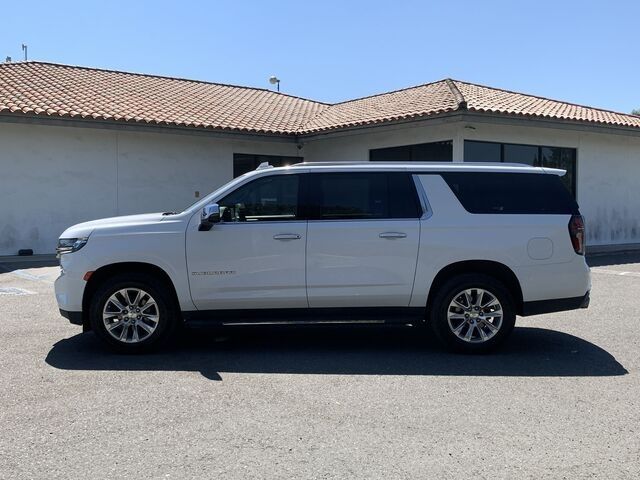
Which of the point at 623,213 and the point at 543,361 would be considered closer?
the point at 543,361

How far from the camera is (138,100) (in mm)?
17375

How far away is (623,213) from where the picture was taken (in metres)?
18.3

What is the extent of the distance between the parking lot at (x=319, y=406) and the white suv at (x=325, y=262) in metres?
0.44

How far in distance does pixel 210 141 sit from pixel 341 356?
40.5 feet

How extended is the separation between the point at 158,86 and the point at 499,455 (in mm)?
18746

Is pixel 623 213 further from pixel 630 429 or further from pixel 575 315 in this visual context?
pixel 630 429

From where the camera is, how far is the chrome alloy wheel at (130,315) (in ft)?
19.8

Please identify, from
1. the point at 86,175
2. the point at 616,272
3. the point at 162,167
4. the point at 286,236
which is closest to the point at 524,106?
the point at 616,272

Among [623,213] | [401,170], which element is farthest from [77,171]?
[623,213]

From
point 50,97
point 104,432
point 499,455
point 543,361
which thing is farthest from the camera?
point 50,97

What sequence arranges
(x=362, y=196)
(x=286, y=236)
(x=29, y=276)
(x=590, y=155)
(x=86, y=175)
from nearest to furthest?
(x=286, y=236), (x=362, y=196), (x=29, y=276), (x=86, y=175), (x=590, y=155)

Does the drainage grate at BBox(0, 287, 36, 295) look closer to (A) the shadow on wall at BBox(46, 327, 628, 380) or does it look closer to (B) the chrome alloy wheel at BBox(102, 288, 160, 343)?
(A) the shadow on wall at BBox(46, 327, 628, 380)

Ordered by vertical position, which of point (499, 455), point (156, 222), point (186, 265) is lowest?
point (499, 455)

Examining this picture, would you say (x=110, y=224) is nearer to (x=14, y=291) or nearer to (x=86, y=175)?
(x=14, y=291)
